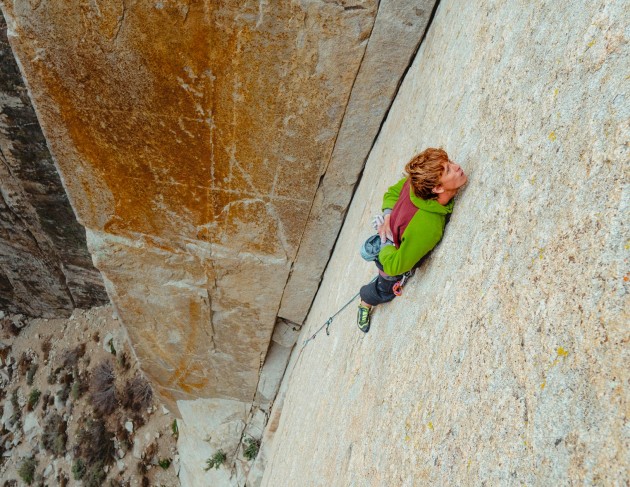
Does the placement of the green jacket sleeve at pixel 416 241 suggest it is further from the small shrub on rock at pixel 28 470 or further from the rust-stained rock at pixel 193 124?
the small shrub on rock at pixel 28 470

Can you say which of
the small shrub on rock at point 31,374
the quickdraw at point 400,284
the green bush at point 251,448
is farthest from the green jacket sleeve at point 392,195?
the small shrub on rock at point 31,374

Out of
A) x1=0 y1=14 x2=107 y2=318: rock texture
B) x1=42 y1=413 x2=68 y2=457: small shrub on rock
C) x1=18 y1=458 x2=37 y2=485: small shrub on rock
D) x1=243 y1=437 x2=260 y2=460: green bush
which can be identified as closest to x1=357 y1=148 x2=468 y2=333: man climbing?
x1=0 y1=14 x2=107 y2=318: rock texture

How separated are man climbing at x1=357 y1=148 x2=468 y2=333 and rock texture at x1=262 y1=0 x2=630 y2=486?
0.14 ft

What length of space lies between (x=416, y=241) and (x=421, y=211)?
89 millimetres

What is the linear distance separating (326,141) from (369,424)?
5.50ft

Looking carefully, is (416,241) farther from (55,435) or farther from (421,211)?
(55,435)

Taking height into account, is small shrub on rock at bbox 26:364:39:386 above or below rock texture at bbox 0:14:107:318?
below

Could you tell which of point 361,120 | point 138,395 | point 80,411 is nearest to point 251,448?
point 138,395

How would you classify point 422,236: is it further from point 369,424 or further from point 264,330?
point 264,330

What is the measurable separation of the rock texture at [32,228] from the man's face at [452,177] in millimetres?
3816

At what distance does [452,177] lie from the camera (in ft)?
3.61

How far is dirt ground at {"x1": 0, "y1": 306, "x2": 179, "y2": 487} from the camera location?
650 cm

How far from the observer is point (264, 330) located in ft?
13.5

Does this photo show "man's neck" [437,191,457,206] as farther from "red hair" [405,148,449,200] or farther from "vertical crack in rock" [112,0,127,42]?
"vertical crack in rock" [112,0,127,42]
